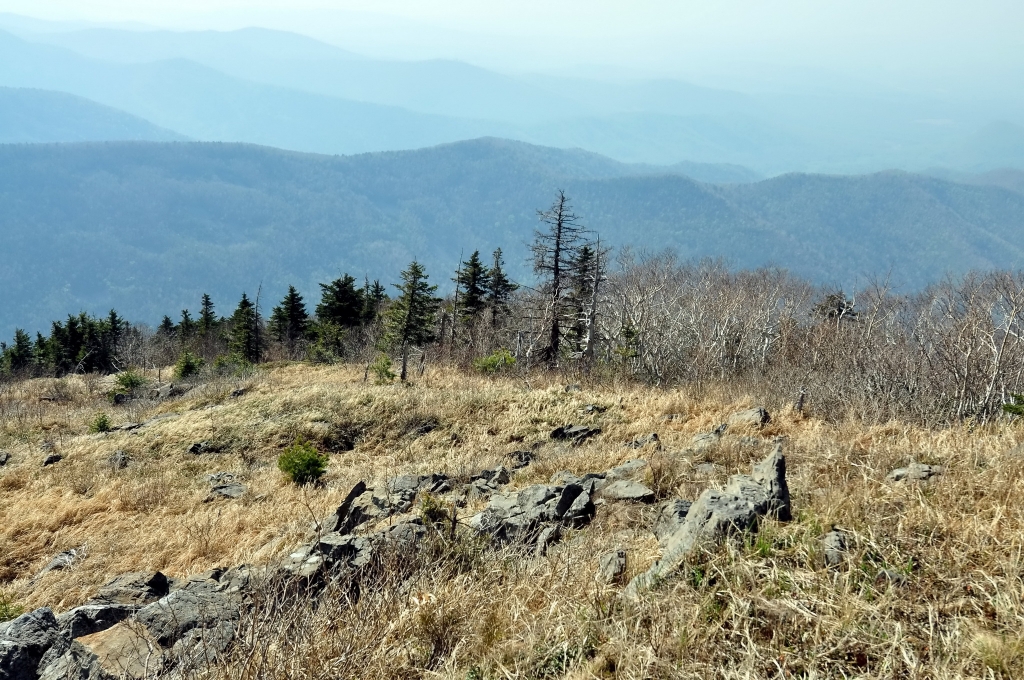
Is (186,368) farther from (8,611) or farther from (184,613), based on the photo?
(184,613)

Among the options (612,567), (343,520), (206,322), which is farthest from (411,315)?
(206,322)

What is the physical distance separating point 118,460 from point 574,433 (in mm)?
9367

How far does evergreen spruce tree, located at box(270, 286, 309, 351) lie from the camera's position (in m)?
48.1

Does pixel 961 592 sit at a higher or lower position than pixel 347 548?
higher

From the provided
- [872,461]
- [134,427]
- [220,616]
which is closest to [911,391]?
[872,461]

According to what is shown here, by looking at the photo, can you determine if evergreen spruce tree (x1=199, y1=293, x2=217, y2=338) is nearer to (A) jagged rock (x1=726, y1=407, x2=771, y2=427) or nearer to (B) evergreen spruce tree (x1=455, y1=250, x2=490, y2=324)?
(B) evergreen spruce tree (x1=455, y1=250, x2=490, y2=324)

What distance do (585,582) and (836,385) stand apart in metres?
9.09

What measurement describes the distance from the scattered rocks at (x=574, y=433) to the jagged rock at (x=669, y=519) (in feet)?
19.6

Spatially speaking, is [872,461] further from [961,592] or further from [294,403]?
[294,403]

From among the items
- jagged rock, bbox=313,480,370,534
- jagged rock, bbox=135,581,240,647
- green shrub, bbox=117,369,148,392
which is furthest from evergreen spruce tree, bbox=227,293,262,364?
jagged rock, bbox=135,581,240,647

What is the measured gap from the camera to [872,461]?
201 inches

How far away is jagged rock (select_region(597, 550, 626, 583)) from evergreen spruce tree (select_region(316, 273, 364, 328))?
3950 cm

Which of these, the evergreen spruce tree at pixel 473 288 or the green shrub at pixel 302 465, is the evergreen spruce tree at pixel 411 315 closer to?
the green shrub at pixel 302 465

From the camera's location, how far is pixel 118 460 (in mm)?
12719
